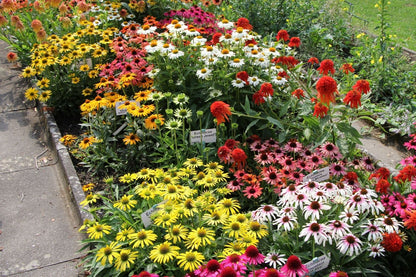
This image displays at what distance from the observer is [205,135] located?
331 cm

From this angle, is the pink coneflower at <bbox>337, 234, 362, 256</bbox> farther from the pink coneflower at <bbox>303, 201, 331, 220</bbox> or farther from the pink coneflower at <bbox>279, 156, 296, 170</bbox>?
the pink coneflower at <bbox>279, 156, 296, 170</bbox>

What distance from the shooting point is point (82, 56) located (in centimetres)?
442

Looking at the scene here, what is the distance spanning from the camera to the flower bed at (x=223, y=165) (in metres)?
2.29

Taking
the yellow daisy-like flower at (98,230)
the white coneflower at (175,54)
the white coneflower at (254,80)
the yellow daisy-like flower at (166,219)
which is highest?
the white coneflower at (175,54)

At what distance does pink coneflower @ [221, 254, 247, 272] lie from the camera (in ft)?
6.53

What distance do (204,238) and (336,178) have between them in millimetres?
1249

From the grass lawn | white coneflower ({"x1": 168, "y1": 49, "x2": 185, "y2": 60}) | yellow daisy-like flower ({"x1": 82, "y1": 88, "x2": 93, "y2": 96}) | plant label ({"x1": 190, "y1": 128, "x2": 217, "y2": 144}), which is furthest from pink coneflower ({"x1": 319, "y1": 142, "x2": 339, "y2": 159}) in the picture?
the grass lawn

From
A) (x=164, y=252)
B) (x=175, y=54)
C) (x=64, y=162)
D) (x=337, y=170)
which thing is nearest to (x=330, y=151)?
(x=337, y=170)

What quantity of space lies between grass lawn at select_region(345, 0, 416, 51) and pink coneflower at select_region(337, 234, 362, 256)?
5.12 m

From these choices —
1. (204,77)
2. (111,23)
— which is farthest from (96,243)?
(111,23)

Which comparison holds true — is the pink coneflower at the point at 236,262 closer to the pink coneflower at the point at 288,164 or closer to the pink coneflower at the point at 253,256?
the pink coneflower at the point at 253,256

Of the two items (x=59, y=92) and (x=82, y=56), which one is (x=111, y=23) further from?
(x=59, y=92)

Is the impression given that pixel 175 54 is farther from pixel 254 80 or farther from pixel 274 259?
pixel 274 259

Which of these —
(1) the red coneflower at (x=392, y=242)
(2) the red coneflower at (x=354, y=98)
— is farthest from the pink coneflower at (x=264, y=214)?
(2) the red coneflower at (x=354, y=98)
